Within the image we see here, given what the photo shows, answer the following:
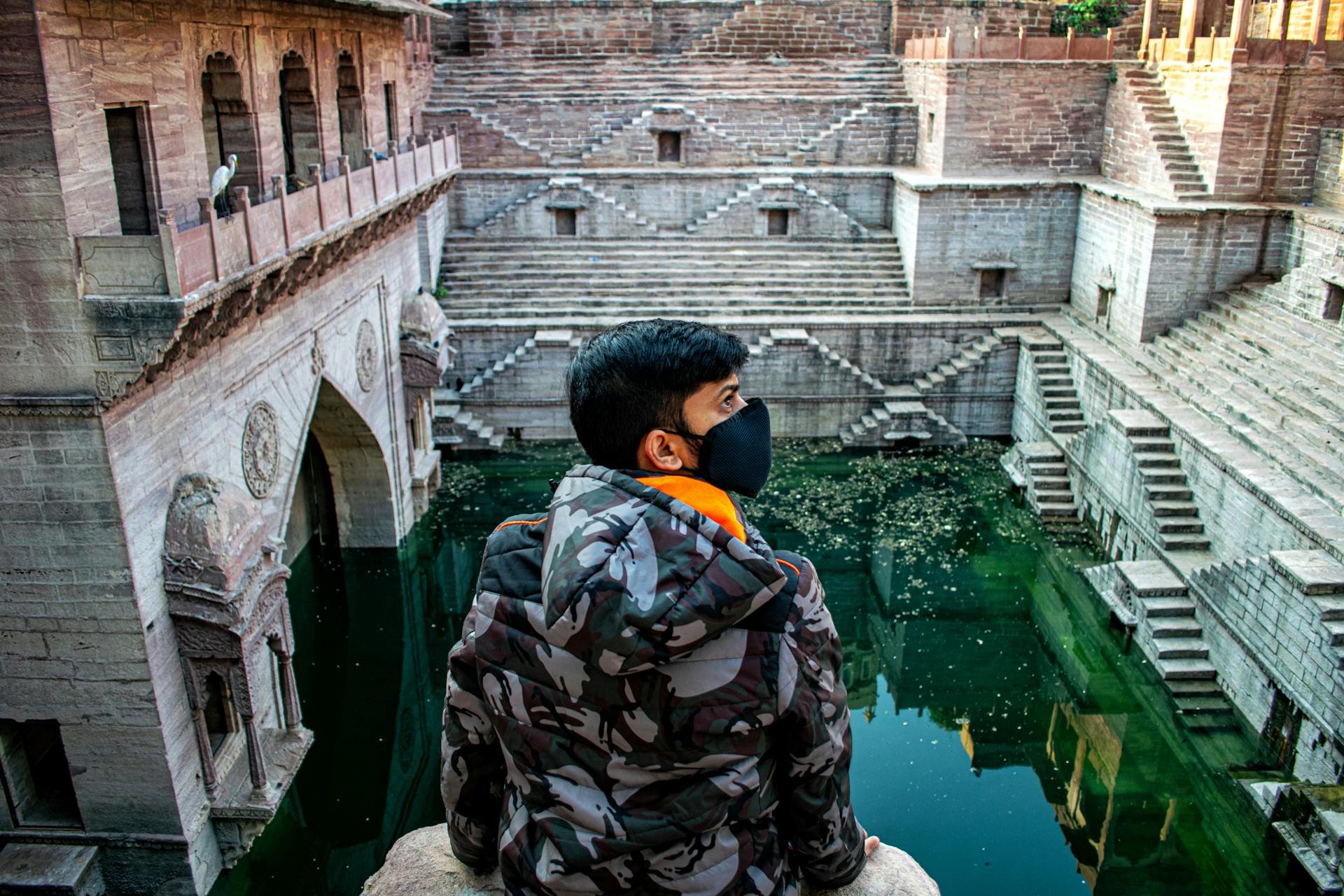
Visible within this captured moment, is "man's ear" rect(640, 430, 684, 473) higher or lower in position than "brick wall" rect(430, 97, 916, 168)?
higher

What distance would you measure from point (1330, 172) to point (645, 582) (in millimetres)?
17009

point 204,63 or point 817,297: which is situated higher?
point 204,63

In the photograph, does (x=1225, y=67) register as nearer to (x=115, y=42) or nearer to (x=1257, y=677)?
(x=1257, y=677)

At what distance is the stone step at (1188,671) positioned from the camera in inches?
428

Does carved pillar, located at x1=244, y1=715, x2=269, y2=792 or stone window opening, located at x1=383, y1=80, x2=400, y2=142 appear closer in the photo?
carved pillar, located at x1=244, y1=715, x2=269, y2=792

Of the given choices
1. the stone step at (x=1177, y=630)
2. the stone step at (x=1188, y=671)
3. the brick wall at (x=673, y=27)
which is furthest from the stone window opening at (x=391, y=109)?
the stone step at (x=1188, y=671)

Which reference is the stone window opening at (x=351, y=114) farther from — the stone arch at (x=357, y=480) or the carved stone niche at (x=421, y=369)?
the stone arch at (x=357, y=480)

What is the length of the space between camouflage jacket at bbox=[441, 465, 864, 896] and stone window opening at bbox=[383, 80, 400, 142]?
489 inches

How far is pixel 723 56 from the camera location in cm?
2253

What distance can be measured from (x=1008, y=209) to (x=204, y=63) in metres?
13.6

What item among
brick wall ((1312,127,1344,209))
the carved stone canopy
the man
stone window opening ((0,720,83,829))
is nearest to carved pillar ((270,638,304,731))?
the carved stone canopy

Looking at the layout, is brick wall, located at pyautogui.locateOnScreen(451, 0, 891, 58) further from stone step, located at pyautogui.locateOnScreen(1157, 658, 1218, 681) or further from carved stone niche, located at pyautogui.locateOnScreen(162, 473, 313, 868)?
carved stone niche, located at pyautogui.locateOnScreen(162, 473, 313, 868)

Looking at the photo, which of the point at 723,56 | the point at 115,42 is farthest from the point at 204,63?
the point at 723,56

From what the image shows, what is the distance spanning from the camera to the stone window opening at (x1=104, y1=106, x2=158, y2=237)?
728 centimetres
